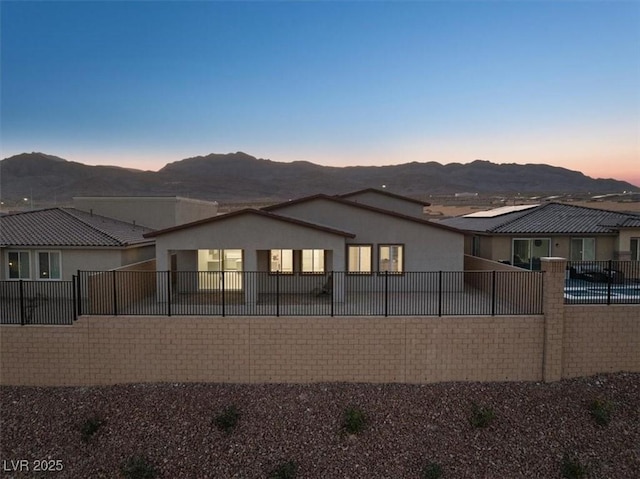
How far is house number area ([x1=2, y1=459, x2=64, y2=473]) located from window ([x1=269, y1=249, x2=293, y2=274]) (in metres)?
9.61

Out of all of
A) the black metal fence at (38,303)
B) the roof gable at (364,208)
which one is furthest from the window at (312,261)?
the black metal fence at (38,303)

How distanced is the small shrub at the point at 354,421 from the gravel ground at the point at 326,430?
0.14 m

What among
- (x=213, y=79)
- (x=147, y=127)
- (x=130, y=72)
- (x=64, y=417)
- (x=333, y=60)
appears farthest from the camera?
(x=147, y=127)

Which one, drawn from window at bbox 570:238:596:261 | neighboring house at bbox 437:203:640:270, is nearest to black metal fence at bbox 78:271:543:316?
neighboring house at bbox 437:203:640:270

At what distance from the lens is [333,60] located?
111ft

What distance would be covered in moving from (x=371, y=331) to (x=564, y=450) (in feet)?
18.3

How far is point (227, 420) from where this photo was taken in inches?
409

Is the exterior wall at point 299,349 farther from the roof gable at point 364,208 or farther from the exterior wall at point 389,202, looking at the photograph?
the exterior wall at point 389,202

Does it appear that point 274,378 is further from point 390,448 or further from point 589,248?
point 589,248

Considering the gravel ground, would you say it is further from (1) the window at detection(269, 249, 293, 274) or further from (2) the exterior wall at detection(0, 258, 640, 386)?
(1) the window at detection(269, 249, 293, 274)

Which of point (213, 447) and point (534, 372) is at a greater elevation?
point (534, 372)

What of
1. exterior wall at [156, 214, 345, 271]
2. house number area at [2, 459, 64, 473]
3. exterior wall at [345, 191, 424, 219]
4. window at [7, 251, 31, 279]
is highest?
exterior wall at [345, 191, 424, 219]

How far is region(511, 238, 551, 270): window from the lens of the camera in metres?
19.8

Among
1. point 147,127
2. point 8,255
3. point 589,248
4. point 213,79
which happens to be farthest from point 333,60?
point 147,127
